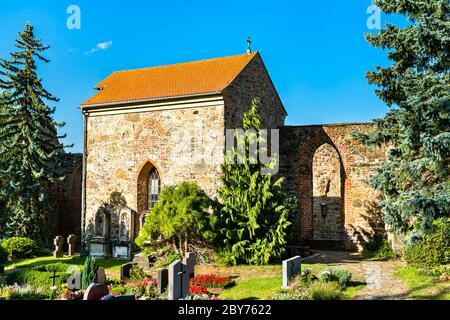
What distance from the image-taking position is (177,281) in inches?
469

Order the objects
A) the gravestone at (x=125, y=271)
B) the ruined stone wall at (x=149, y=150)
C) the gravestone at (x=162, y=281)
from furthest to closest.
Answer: the ruined stone wall at (x=149, y=150) → the gravestone at (x=125, y=271) → the gravestone at (x=162, y=281)

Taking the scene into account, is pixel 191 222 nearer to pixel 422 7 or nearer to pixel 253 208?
pixel 253 208

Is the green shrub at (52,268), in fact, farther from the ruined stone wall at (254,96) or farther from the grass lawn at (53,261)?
the ruined stone wall at (254,96)

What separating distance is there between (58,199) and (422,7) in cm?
2277

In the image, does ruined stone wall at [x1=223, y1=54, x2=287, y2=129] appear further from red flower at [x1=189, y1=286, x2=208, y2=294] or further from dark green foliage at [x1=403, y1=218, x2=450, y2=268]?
dark green foliage at [x1=403, y1=218, x2=450, y2=268]

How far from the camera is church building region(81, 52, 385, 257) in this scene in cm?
1859

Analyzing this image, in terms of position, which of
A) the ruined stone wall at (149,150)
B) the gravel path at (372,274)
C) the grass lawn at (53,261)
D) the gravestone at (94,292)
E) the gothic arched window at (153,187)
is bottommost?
the grass lawn at (53,261)

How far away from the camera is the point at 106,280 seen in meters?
14.5

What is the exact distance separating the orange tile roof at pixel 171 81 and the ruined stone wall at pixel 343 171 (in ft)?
15.2

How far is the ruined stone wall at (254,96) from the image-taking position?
1867cm

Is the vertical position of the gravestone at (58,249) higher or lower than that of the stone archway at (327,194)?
lower

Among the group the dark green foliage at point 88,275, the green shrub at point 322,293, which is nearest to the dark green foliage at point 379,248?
the green shrub at point 322,293

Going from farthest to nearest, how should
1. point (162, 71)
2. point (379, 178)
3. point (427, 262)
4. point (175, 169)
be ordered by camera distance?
point (162, 71), point (175, 169), point (427, 262), point (379, 178)
